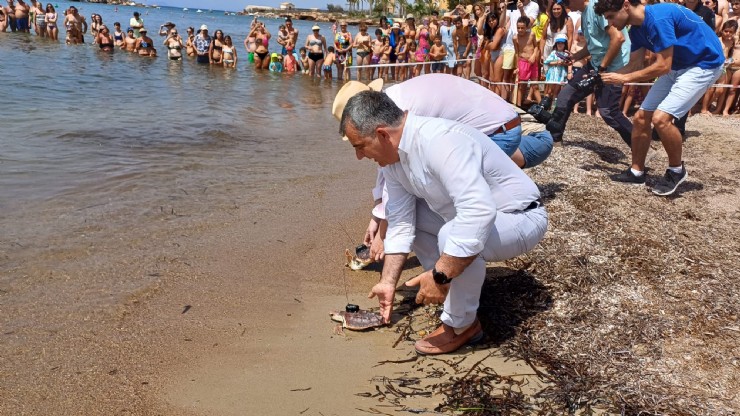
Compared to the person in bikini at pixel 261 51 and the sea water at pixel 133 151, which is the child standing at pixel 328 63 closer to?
the person in bikini at pixel 261 51

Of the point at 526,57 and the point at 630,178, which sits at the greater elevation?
the point at 526,57

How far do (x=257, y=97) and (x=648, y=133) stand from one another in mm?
9369

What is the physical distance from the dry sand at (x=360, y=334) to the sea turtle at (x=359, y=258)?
72 millimetres

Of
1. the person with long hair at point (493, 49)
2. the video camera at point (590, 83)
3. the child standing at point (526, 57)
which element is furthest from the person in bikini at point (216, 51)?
the video camera at point (590, 83)

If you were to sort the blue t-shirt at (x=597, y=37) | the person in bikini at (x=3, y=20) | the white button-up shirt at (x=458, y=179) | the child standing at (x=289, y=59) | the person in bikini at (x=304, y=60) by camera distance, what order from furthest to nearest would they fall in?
the person in bikini at (x=3, y=20) < the child standing at (x=289, y=59) < the person in bikini at (x=304, y=60) < the blue t-shirt at (x=597, y=37) < the white button-up shirt at (x=458, y=179)

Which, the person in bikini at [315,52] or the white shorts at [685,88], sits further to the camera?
the person in bikini at [315,52]

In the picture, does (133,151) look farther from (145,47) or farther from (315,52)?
(145,47)

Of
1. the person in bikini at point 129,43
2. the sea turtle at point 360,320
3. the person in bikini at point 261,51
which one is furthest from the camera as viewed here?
the person in bikini at point 129,43

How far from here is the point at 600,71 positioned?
6496 mm

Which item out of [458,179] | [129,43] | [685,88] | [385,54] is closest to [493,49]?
[685,88]

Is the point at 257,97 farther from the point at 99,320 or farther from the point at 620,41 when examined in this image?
the point at 99,320

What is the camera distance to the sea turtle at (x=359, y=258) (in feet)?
14.4

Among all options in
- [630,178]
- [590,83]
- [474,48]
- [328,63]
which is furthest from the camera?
[328,63]

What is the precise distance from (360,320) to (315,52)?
15.5m
